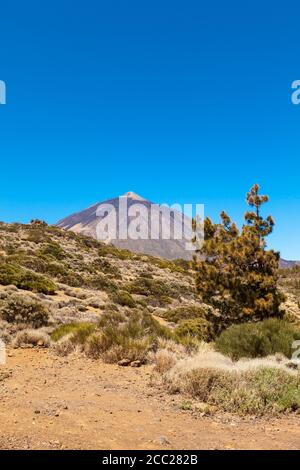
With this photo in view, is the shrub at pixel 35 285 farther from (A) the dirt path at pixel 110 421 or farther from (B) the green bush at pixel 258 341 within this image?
(B) the green bush at pixel 258 341

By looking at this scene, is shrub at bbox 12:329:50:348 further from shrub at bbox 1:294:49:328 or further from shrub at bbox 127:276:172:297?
shrub at bbox 127:276:172:297

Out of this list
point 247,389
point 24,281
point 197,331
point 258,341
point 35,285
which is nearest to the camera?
point 247,389

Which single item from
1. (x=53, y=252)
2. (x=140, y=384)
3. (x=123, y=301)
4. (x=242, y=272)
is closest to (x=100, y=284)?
(x=123, y=301)

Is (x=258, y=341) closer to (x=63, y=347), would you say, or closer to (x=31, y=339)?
(x=63, y=347)

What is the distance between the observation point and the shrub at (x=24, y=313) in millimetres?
14797

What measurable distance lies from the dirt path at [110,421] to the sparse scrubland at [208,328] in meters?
0.59

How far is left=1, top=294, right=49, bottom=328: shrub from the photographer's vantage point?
48.5ft

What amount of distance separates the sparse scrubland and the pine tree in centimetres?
3

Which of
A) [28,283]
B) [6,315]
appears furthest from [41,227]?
[6,315]

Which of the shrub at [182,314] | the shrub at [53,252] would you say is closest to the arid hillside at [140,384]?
the shrub at [182,314]

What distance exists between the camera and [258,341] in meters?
10.5

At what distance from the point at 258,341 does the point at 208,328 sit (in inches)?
215
